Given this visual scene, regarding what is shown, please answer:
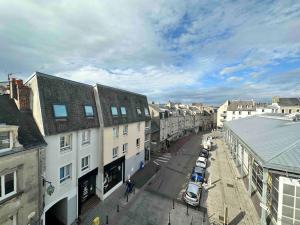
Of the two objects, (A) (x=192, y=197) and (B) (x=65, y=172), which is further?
(A) (x=192, y=197)

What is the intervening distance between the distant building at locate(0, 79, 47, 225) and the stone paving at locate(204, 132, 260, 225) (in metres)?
15.2

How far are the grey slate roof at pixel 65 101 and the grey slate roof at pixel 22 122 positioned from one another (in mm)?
811

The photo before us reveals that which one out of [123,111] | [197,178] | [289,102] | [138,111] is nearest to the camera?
[123,111]

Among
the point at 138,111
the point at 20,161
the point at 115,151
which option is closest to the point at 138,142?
the point at 138,111

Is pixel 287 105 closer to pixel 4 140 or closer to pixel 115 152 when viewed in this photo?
pixel 115 152

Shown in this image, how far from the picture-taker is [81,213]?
1759cm

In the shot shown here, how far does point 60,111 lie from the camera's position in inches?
598

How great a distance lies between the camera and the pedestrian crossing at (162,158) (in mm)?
33469

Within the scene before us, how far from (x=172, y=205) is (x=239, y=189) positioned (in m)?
9.69

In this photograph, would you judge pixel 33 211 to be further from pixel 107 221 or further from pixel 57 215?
pixel 107 221

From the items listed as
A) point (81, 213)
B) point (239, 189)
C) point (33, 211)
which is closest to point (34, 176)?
point (33, 211)

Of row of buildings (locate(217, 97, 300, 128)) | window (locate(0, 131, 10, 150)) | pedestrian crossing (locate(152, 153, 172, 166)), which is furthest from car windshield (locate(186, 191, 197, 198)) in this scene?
row of buildings (locate(217, 97, 300, 128))

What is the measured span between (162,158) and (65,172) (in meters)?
23.2

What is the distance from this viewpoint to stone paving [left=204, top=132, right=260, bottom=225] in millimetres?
16969
